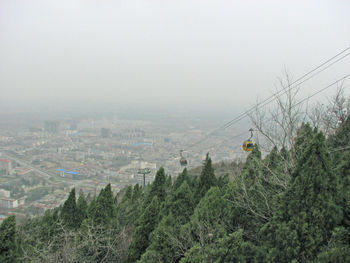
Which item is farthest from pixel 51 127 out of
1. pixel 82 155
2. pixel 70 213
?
pixel 70 213

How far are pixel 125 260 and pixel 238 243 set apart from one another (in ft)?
12.3

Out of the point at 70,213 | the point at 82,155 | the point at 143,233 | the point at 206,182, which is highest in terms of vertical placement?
the point at 82,155

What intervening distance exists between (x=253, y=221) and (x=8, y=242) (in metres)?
5.97

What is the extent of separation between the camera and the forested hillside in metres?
3.31

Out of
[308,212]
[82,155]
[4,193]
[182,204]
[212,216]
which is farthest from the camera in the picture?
[82,155]

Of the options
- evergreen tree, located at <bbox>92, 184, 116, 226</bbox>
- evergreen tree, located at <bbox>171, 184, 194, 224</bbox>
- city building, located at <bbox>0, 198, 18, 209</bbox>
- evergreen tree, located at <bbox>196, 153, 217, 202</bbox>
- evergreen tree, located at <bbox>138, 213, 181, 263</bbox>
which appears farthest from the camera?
city building, located at <bbox>0, 198, 18, 209</bbox>

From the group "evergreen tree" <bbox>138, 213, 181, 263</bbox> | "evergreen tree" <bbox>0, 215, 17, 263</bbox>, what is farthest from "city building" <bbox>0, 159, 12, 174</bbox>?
"evergreen tree" <bbox>138, 213, 181, 263</bbox>

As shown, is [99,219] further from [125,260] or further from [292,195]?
[292,195]

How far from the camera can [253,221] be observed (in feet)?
17.0

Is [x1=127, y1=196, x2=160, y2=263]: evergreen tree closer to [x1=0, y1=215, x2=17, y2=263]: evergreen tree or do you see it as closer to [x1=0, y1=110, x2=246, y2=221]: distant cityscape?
[x1=0, y1=215, x2=17, y2=263]: evergreen tree

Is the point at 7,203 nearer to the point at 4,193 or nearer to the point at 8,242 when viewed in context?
the point at 4,193

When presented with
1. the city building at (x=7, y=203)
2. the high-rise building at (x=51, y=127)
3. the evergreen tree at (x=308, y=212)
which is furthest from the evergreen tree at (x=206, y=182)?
the high-rise building at (x=51, y=127)

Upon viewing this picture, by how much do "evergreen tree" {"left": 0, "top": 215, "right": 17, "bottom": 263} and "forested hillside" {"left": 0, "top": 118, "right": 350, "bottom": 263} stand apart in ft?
0.07

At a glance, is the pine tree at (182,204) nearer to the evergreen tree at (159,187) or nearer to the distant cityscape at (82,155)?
the evergreen tree at (159,187)
